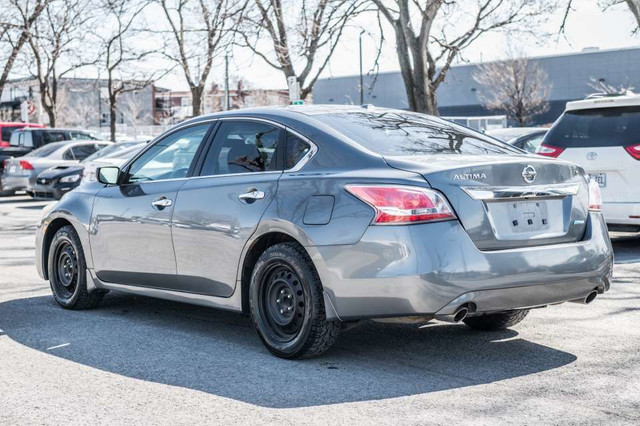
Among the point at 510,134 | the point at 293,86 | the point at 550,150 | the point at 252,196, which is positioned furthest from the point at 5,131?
the point at 252,196

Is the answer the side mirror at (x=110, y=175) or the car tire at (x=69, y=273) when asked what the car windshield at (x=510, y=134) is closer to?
the car tire at (x=69, y=273)

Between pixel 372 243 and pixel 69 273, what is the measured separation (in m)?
3.51

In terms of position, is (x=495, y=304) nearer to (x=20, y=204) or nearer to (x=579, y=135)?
(x=579, y=135)

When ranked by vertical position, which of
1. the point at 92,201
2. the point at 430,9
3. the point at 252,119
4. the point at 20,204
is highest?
the point at 430,9

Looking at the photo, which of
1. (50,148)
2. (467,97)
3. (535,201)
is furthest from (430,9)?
(467,97)

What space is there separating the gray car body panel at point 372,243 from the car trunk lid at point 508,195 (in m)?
0.01

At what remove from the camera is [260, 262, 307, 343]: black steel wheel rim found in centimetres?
571

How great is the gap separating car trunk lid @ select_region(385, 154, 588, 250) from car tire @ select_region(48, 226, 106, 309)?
3194 mm

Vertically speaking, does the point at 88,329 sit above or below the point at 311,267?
below

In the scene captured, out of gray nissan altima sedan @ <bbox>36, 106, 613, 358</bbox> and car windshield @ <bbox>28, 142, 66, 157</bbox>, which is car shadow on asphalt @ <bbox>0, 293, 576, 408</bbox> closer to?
gray nissan altima sedan @ <bbox>36, 106, 613, 358</bbox>

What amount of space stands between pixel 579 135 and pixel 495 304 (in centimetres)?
614

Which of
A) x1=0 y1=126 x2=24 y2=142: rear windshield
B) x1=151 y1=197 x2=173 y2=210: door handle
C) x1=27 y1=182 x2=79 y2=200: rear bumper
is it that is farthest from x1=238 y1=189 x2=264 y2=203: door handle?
x1=0 y1=126 x2=24 y2=142: rear windshield

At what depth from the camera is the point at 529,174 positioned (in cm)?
559

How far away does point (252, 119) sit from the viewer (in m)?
6.43
